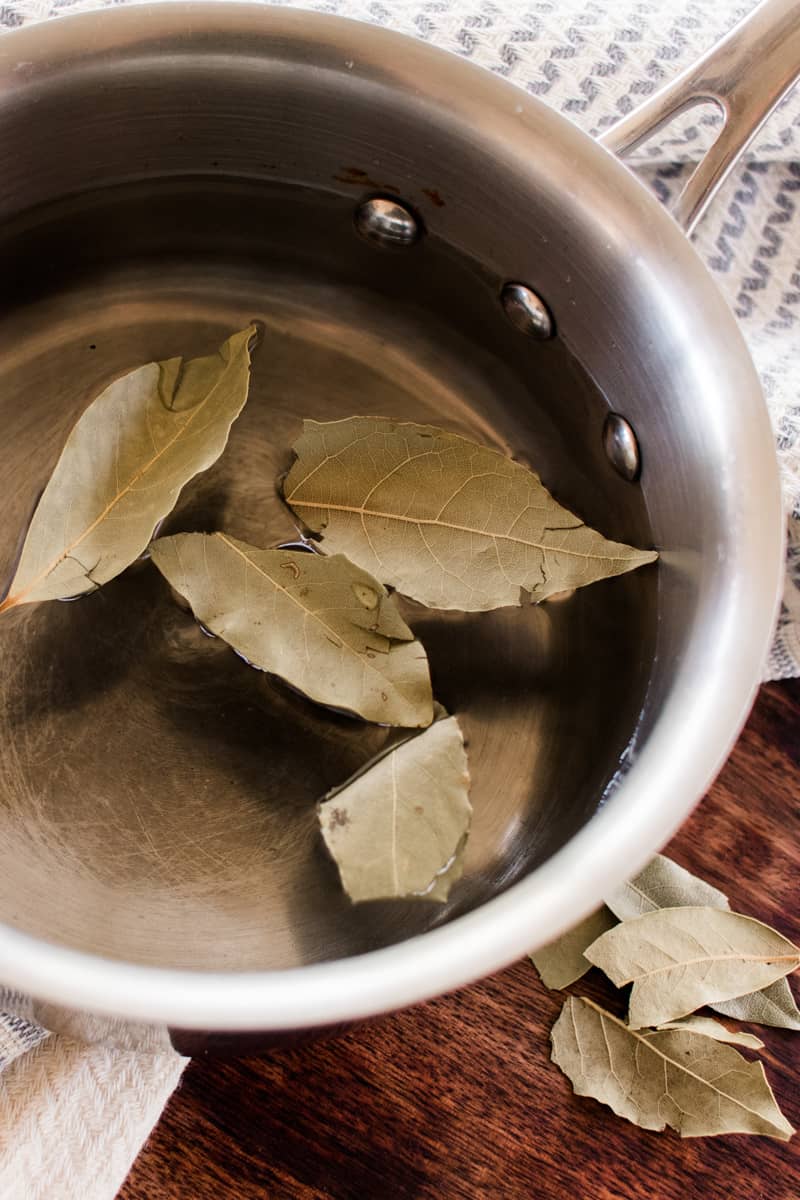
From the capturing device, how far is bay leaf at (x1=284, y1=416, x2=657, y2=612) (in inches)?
25.3

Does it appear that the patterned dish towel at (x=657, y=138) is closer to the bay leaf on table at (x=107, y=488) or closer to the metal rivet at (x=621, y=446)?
the metal rivet at (x=621, y=446)

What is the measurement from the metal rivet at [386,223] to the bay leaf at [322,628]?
0.27m

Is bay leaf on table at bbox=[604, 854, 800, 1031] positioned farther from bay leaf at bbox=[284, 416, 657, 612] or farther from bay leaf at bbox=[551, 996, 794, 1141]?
bay leaf at bbox=[284, 416, 657, 612]

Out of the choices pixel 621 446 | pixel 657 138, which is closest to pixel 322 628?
pixel 621 446

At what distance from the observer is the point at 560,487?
76 centimetres

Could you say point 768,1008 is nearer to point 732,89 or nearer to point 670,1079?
point 670,1079

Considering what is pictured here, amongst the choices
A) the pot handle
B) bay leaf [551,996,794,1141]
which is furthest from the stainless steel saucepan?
bay leaf [551,996,794,1141]

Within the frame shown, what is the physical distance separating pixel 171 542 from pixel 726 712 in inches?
13.8

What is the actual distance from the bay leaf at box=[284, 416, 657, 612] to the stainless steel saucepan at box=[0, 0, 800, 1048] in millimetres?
59

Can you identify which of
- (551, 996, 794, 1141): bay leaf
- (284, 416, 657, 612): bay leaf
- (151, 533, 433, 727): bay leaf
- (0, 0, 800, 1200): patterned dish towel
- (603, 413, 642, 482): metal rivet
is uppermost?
(0, 0, 800, 1200): patterned dish towel

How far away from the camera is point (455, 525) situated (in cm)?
65

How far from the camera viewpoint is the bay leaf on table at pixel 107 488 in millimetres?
627

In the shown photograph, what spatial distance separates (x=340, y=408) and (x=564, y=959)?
0.43 meters

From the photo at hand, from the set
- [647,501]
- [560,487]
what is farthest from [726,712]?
[560,487]
